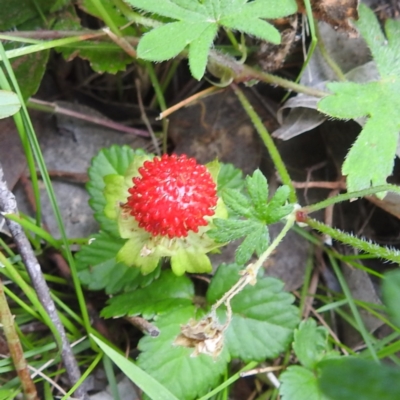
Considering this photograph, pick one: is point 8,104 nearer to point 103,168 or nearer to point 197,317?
point 103,168

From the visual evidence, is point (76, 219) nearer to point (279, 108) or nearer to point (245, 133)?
point (245, 133)

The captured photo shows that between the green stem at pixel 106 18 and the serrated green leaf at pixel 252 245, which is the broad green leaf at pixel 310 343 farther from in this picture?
Answer: the green stem at pixel 106 18

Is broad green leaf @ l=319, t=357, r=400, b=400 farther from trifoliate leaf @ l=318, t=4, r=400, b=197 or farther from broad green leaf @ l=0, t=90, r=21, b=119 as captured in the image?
broad green leaf @ l=0, t=90, r=21, b=119

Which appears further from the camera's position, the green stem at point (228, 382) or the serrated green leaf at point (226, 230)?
the green stem at point (228, 382)

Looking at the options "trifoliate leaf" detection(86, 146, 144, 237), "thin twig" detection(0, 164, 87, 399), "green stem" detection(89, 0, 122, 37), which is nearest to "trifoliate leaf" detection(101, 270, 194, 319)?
"thin twig" detection(0, 164, 87, 399)

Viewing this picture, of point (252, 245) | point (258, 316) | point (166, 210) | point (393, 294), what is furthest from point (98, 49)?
point (393, 294)

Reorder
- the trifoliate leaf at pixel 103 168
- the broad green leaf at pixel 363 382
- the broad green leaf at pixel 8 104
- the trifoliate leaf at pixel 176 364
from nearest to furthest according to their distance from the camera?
the broad green leaf at pixel 363 382 → the broad green leaf at pixel 8 104 → the trifoliate leaf at pixel 176 364 → the trifoliate leaf at pixel 103 168

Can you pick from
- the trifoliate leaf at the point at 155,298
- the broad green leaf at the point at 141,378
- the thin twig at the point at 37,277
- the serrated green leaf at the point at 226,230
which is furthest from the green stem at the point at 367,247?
the thin twig at the point at 37,277
